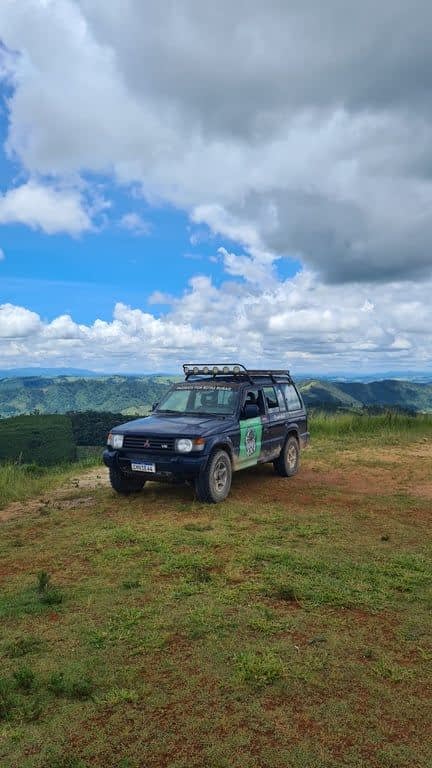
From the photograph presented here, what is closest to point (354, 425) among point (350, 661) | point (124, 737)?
point (350, 661)

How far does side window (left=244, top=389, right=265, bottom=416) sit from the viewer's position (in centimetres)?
931

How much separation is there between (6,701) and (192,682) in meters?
1.06

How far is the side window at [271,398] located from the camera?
9887 millimetres

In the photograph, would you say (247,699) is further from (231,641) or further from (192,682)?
(231,641)

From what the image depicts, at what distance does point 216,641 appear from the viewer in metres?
3.56

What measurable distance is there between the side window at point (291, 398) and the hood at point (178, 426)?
2.45 metres

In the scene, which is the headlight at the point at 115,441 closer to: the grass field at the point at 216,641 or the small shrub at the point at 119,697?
the grass field at the point at 216,641

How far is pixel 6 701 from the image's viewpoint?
9.40 feet

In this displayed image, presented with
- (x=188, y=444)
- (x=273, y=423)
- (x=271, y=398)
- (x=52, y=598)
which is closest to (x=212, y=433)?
(x=188, y=444)

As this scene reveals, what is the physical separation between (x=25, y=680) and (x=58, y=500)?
6.18m

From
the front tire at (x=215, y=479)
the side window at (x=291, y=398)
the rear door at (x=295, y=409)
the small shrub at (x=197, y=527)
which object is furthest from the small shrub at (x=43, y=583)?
the side window at (x=291, y=398)

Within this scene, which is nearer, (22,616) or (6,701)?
(6,701)

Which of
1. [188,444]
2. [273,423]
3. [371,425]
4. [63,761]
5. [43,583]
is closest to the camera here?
[63,761]

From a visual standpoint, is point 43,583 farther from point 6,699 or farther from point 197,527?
point 197,527
